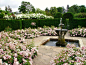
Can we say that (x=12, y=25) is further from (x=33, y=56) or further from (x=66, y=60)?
(x=66, y=60)

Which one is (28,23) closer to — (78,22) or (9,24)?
(9,24)

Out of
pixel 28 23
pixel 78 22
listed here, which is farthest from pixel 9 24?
pixel 78 22

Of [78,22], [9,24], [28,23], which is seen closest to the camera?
[9,24]

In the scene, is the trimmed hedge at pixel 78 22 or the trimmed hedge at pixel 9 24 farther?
the trimmed hedge at pixel 78 22

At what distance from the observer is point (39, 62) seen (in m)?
2.79

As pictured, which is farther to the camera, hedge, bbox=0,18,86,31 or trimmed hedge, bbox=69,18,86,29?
trimmed hedge, bbox=69,18,86,29

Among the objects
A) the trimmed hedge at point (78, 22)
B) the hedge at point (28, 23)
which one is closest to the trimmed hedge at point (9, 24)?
the hedge at point (28, 23)

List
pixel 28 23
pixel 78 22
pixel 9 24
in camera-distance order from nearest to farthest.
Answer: pixel 9 24 → pixel 78 22 → pixel 28 23

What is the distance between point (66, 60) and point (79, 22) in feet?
27.7

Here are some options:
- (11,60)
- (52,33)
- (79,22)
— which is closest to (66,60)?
(11,60)

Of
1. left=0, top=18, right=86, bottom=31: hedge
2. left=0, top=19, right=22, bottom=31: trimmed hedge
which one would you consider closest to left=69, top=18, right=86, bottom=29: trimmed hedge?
left=0, top=18, right=86, bottom=31: hedge

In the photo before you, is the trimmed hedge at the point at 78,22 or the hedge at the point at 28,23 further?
the trimmed hedge at the point at 78,22

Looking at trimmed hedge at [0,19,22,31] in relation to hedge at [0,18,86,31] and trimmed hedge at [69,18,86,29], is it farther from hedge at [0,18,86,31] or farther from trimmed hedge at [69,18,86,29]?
trimmed hedge at [69,18,86,29]

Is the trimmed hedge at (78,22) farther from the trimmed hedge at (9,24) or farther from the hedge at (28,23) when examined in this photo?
the trimmed hedge at (9,24)
